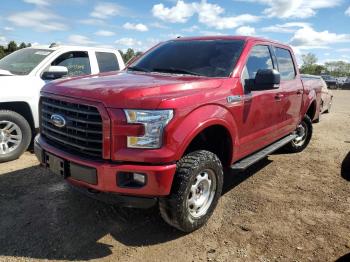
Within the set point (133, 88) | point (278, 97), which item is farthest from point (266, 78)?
point (133, 88)

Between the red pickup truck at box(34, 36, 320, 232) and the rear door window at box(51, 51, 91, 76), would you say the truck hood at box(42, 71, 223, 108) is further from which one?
the rear door window at box(51, 51, 91, 76)

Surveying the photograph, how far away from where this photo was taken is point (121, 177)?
3.17 meters

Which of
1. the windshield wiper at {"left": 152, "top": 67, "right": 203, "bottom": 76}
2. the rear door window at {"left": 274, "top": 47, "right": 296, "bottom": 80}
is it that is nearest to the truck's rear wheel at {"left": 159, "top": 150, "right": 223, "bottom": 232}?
the windshield wiper at {"left": 152, "top": 67, "right": 203, "bottom": 76}

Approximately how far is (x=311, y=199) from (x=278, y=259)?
167 cm

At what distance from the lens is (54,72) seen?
6230 millimetres

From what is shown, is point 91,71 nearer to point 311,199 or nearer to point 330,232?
point 311,199

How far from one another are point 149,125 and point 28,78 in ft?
12.4

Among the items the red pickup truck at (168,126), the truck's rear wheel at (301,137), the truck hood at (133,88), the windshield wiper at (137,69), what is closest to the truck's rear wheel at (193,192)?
the red pickup truck at (168,126)

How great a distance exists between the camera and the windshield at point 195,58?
4.32m

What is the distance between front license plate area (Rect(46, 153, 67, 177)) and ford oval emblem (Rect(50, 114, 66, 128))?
1.04 ft

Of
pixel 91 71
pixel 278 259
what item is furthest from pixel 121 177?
pixel 91 71

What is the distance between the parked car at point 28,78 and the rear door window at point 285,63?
3442mm

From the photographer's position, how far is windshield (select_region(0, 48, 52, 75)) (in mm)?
6427

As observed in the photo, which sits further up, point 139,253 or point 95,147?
point 95,147
